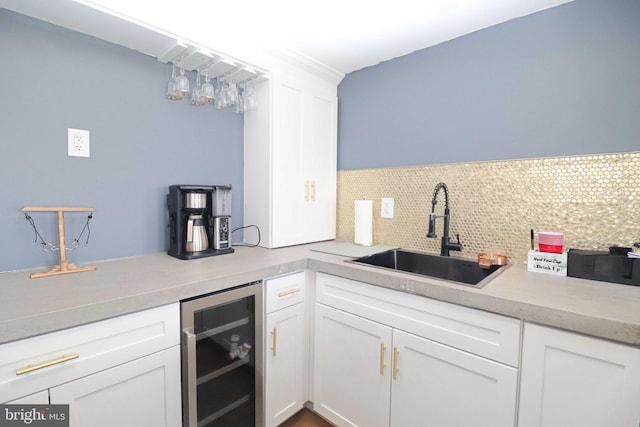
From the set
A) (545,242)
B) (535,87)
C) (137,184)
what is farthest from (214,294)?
(535,87)

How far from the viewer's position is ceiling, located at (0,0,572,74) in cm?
Result: 125

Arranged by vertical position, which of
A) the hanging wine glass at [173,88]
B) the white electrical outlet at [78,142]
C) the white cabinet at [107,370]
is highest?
the hanging wine glass at [173,88]

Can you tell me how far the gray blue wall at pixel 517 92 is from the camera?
1.29 m

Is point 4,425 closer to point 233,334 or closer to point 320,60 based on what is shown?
point 233,334

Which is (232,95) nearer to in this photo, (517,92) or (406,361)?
(517,92)

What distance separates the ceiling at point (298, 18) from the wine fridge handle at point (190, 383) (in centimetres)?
141

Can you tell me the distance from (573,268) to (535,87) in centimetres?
93

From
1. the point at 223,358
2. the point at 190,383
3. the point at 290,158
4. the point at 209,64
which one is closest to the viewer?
the point at 190,383

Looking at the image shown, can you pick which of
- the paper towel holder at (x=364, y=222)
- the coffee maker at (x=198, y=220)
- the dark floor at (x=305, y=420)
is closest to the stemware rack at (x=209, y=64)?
the coffee maker at (x=198, y=220)

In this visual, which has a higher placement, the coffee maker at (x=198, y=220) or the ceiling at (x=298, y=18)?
the ceiling at (x=298, y=18)

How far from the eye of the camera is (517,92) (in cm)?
153

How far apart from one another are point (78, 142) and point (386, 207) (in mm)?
1795

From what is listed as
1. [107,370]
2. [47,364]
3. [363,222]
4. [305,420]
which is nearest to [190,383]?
[107,370]

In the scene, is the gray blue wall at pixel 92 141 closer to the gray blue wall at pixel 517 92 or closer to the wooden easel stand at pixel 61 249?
the wooden easel stand at pixel 61 249
